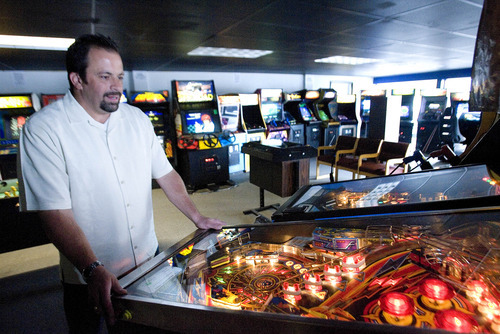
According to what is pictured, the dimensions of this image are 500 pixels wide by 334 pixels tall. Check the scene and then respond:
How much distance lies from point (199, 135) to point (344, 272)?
474cm

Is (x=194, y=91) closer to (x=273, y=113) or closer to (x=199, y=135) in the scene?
(x=199, y=135)

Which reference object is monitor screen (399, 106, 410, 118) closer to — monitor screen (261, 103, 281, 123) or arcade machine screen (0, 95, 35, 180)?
monitor screen (261, 103, 281, 123)

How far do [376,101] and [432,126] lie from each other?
372cm

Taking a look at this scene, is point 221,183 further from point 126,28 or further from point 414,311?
point 414,311

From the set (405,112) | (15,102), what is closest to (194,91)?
(15,102)

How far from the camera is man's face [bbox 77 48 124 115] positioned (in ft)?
3.79

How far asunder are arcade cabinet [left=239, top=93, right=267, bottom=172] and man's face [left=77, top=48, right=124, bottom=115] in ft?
17.2

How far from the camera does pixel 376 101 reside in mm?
5770

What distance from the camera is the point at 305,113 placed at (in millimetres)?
8125

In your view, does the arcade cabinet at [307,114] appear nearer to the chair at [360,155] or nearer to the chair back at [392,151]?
the chair at [360,155]

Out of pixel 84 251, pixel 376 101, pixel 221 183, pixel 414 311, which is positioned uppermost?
pixel 376 101

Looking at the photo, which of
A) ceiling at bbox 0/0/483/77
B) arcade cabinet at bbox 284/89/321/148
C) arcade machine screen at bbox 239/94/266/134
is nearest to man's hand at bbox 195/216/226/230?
ceiling at bbox 0/0/483/77

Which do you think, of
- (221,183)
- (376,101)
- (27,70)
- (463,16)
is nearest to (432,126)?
(376,101)

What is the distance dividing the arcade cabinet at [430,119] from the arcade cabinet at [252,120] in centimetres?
503
